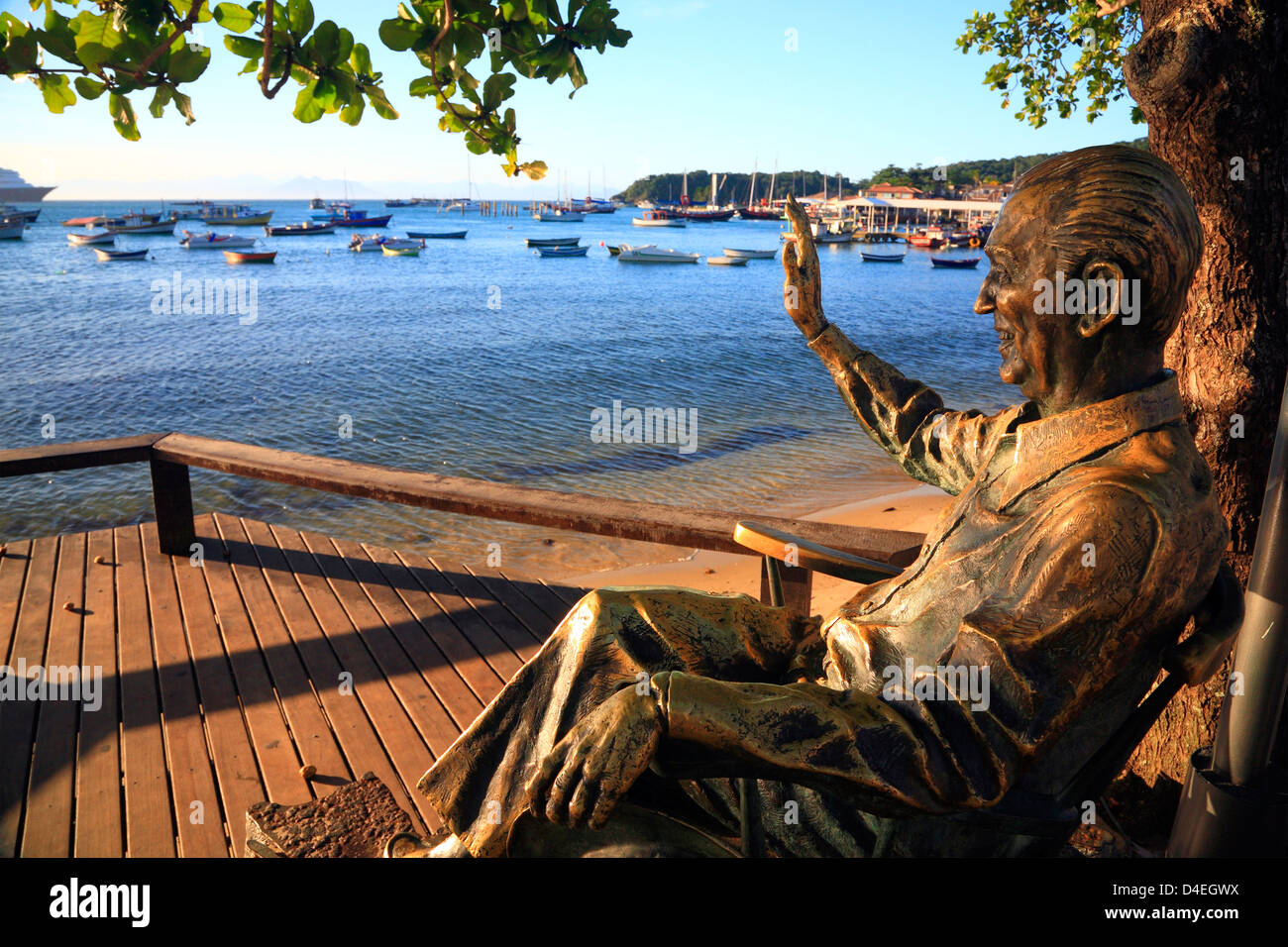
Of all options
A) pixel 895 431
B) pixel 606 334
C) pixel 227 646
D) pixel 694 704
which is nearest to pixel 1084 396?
pixel 895 431

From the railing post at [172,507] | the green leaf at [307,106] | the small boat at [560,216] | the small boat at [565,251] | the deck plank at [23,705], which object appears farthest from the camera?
the small boat at [560,216]

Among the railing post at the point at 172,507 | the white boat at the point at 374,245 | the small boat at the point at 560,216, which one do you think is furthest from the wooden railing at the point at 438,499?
the small boat at the point at 560,216

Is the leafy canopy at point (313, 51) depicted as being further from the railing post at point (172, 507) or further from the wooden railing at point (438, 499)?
the railing post at point (172, 507)

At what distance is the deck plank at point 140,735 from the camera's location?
302 centimetres

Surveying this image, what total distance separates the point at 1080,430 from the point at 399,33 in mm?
2430

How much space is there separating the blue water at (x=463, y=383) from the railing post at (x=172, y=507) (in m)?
4.54

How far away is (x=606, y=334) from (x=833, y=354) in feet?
95.3

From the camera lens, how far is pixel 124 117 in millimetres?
2947

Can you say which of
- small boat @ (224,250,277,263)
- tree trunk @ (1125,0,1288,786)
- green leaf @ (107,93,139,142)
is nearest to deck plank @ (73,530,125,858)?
green leaf @ (107,93,139,142)

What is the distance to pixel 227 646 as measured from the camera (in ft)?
A: 14.0

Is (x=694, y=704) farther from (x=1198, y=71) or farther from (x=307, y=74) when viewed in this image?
(x=1198, y=71)

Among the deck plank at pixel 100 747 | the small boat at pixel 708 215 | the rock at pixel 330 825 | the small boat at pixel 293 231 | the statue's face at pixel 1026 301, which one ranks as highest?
the small boat at pixel 708 215

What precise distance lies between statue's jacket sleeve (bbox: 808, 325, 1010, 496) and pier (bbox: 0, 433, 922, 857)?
117 centimetres

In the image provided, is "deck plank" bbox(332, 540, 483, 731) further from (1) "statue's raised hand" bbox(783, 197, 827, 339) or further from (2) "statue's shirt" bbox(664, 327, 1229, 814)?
(2) "statue's shirt" bbox(664, 327, 1229, 814)
